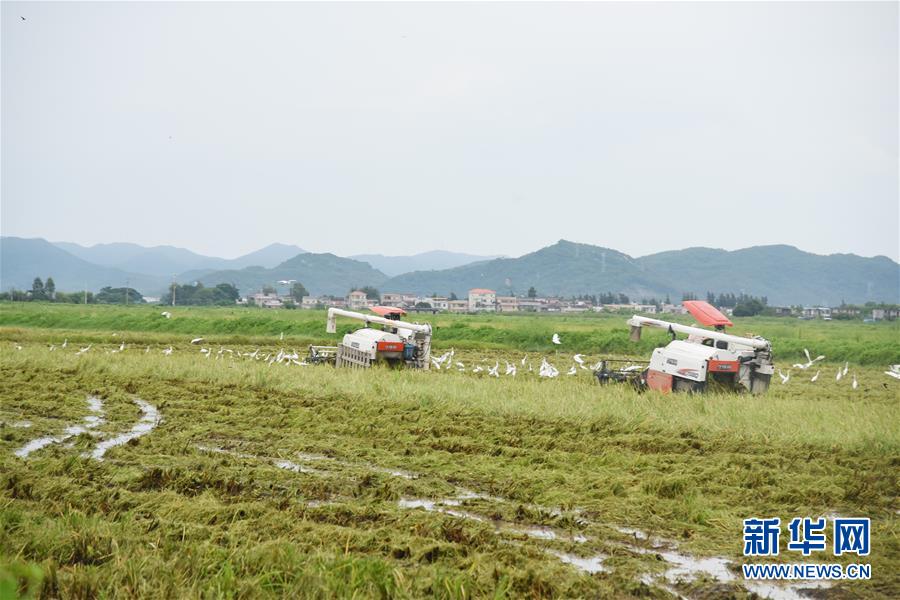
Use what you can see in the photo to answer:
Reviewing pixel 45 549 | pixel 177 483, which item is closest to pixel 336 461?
pixel 177 483

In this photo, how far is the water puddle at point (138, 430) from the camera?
9.77 meters

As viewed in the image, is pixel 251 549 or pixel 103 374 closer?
pixel 251 549

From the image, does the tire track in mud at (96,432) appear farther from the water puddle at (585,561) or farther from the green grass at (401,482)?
the water puddle at (585,561)

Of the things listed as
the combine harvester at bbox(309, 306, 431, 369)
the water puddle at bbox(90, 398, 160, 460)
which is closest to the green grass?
the water puddle at bbox(90, 398, 160, 460)

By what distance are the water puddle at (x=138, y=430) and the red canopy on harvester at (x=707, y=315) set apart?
32.6 feet

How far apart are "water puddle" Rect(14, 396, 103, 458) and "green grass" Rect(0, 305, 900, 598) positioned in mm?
173

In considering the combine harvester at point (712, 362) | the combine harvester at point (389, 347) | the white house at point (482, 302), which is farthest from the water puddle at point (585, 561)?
the white house at point (482, 302)

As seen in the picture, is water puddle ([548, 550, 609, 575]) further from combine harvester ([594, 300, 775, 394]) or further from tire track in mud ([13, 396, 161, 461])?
combine harvester ([594, 300, 775, 394])

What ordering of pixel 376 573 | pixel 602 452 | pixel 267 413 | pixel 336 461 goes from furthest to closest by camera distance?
pixel 267 413 → pixel 602 452 → pixel 336 461 → pixel 376 573

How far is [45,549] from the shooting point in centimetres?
588

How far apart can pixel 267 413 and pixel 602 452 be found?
5.50m

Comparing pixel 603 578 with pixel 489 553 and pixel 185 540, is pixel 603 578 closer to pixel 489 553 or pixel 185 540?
pixel 489 553

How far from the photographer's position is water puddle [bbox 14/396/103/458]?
9758 mm

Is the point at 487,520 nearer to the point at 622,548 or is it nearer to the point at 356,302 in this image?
the point at 622,548
